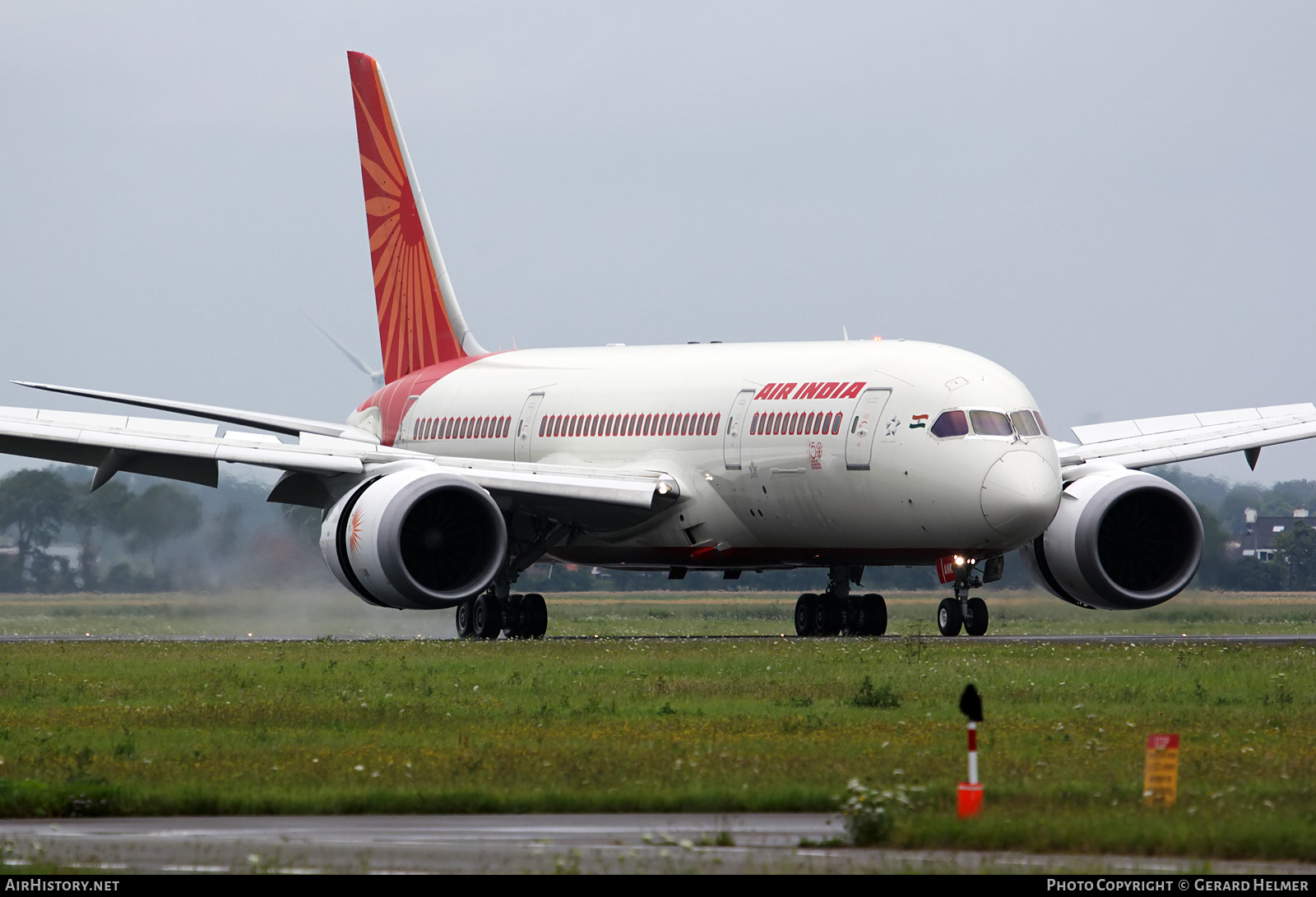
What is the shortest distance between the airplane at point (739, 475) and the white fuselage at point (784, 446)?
0.04 meters

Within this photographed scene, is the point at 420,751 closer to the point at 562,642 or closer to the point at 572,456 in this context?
the point at 562,642

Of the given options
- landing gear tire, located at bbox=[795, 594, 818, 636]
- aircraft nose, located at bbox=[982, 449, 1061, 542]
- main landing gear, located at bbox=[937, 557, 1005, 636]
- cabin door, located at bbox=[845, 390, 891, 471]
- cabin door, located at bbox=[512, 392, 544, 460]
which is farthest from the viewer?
cabin door, located at bbox=[512, 392, 544, 460]

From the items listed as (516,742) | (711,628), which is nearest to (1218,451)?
(711,628)

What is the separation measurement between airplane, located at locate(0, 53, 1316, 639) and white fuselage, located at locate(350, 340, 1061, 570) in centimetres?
4

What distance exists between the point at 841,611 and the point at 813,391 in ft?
14.4

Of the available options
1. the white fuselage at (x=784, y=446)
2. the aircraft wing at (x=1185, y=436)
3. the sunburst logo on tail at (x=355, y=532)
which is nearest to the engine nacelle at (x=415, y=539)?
the sunburst logo on tail at (x=355, y=532)

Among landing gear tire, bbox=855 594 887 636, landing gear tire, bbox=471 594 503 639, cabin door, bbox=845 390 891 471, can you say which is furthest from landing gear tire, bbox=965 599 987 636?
landing gear tire, bbox=471 594 503 639

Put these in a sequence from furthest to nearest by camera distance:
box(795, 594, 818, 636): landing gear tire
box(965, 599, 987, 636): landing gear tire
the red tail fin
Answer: the red tail fin → box(795, 594, 818, 636): landing gear tire → box(965, 599, 987, 636): landing gear tire

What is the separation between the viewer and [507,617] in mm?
34531

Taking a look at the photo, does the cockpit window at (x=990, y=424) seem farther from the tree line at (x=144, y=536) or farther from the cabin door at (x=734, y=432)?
the tree line at (x=144, y=536)

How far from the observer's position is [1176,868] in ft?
35.6

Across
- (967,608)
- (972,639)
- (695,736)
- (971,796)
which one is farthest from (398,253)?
(971,796)

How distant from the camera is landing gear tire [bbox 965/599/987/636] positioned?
31703 millimetres

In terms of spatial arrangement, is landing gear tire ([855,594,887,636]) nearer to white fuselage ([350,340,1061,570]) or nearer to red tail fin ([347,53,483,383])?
white fuselage ([350,340,1061,570])
